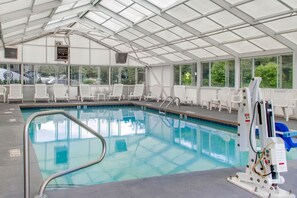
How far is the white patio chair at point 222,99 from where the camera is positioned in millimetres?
11195

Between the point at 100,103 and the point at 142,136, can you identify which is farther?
the point at 100,103

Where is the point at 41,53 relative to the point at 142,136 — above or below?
above

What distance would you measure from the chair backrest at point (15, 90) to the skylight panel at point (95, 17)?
4.97 meters

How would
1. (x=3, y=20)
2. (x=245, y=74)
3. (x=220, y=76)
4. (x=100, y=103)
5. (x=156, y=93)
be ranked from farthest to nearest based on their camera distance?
(x=156, y=93)
(x=100, y=103)
(x=220, y=76)
(x=245, y=74)
(x=3, y=20)

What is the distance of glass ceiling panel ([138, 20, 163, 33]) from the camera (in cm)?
1120

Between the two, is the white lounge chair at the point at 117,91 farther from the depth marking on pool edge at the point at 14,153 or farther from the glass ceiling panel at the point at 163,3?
the depth marking on pool edge at the point at 14,153

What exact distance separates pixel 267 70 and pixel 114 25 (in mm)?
7043

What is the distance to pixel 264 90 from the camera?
10016 millimetres

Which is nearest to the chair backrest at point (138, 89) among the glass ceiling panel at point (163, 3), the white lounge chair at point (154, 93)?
the white lounge chair at point (154, 93)

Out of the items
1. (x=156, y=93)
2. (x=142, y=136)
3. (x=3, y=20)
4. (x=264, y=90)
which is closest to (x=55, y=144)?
(x=142, y=136)

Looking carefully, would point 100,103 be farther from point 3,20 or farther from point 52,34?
point 3,20

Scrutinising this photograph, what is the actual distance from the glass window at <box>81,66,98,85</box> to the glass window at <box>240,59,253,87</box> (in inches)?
353

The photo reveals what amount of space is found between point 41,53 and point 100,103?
4363 mm

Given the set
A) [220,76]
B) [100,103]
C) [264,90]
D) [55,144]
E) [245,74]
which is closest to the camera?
[55,144]
